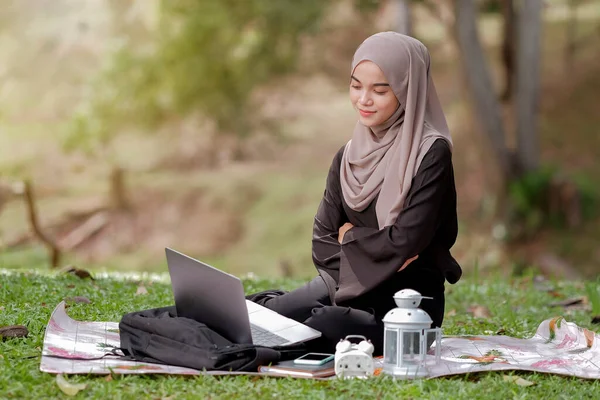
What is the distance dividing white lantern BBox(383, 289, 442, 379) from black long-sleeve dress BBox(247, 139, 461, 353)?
0.27m

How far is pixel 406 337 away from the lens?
2.94m

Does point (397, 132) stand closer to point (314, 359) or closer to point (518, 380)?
point (314, 359)

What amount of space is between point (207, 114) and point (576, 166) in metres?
6.41

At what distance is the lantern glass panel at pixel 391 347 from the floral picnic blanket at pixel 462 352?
0.15 meters

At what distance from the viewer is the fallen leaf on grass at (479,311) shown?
4684 mm

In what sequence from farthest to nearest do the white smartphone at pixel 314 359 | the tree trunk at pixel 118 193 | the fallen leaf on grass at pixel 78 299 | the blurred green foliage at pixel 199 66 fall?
the tree trunk at pixel 118 193 < the blurred green foliage at pixel 199 66 < the fallen leaf on grass at pixel 78 299 < the white smartphone at pixel 314 359

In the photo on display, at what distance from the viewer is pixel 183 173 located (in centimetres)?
1680

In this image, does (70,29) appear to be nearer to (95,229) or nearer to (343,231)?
(95,229)

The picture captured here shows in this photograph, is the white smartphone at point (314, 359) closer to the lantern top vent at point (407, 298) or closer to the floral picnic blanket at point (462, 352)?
the floral picnic blanket at point (462, 352)

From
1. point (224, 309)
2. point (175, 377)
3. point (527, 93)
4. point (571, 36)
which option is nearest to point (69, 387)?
point (175, 377)

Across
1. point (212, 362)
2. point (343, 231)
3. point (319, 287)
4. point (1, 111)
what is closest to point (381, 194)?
point (343, 231)

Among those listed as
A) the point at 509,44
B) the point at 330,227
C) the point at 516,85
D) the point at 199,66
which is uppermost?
the point at 509,44

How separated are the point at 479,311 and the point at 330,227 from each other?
160 cm

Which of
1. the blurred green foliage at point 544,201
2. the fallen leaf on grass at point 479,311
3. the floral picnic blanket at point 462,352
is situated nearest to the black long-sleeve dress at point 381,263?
the floral picnic blanket at point 462,352
